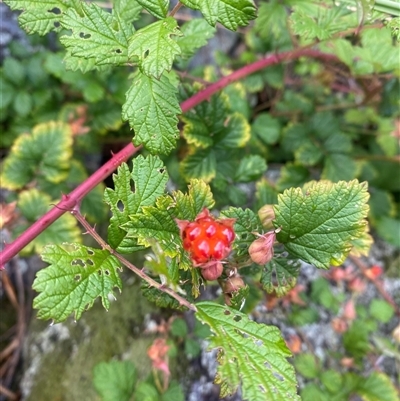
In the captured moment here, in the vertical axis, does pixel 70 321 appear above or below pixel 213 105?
below

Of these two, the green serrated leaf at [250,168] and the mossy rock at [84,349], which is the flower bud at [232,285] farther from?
the mossy rock at [84,349]

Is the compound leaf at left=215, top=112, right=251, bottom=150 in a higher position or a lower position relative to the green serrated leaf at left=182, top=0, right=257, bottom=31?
lower

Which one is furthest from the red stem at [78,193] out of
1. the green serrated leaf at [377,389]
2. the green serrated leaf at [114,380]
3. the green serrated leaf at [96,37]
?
the green serrated leaf at [377,389]

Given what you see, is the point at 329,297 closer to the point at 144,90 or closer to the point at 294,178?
the point at 294,178

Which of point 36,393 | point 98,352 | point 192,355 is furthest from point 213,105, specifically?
point 36,393

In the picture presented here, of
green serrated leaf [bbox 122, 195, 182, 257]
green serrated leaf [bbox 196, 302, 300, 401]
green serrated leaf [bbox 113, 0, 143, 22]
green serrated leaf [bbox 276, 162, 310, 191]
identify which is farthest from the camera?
green serrated leaf [bbox 276, 162, 310, 191]

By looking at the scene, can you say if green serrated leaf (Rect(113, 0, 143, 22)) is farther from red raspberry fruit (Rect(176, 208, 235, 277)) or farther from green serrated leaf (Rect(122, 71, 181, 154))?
red raspberry fruit (Rect(176, 208, 235, 277))

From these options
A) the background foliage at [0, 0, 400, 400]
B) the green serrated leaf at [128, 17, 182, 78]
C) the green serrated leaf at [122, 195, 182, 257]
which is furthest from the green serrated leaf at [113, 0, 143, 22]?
the green serrated leaf at [122, 195, 182, 257]
